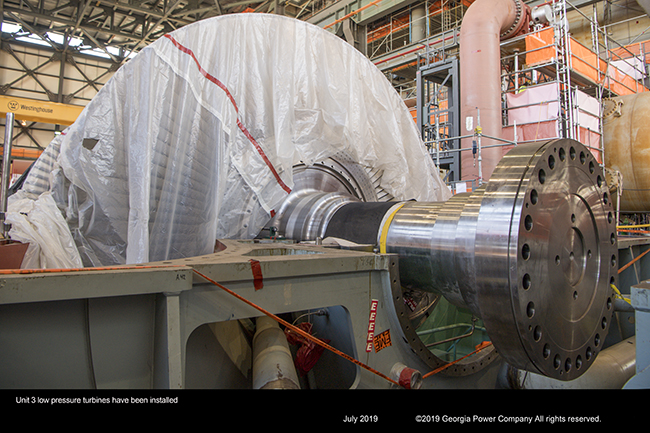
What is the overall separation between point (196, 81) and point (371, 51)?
10994mm

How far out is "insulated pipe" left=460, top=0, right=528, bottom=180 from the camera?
209 inches

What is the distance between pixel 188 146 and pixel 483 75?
4.49m

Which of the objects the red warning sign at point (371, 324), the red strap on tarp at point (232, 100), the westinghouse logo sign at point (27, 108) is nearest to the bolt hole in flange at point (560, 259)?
the red warning sign at point (371, 324)

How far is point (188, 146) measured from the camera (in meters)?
2.12

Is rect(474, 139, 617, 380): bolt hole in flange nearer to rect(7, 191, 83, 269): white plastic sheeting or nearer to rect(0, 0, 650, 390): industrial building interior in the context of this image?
rect(0, 0, 650, 390): industrial building interior

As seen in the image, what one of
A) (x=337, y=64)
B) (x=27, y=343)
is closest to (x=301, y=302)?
(x=27, y=343)

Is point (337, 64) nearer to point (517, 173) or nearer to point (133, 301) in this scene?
point (517, 173)

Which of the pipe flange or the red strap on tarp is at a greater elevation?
the pipe flange

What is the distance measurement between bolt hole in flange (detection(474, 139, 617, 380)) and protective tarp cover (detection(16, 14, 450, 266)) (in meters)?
1.34

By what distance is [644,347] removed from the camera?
1.02 meters

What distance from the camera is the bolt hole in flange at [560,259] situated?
3.33 feet

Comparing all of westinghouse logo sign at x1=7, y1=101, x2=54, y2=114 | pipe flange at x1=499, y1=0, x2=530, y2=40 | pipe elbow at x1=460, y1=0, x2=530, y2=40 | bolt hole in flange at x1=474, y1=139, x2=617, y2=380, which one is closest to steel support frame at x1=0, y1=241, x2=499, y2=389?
bolt hole in flange at x1=474, y1=139, x2=617, y2=380

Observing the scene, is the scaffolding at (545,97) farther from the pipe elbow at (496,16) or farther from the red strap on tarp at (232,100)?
the red strap on tarp at (232,100)

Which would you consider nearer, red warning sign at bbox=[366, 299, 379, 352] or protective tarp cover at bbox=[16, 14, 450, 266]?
red warning sign at bbox=[366, 299, 379, 352]
